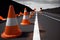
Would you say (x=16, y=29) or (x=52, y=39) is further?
(x=16, y=29)

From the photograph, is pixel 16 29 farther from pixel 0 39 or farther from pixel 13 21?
pixel 0 39

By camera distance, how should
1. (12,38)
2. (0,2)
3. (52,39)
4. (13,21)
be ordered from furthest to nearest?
(0,2), (13,21), (12,38), (52,39)

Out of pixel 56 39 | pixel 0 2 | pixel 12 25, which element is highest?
pixel 0 2

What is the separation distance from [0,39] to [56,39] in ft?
7.25

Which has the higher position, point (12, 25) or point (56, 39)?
point (12, 25)

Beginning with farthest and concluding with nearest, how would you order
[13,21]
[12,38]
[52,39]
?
[13,21], [12,38], [52,39]

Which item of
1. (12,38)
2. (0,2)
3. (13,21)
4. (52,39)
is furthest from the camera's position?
(0,2)

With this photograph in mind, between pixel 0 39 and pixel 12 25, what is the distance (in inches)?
38.2

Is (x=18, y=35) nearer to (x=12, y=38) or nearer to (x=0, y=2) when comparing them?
(x=12, y=38)

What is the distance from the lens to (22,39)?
7855 mm

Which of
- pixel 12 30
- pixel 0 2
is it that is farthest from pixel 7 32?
pixel 0 2

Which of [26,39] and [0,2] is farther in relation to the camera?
[0,2]

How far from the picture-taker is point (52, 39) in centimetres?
759

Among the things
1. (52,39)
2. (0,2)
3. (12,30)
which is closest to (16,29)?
(12,30)
